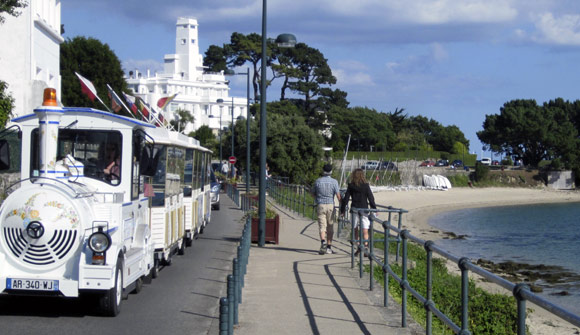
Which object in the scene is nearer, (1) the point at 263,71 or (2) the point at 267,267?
(2) the point at 267,267

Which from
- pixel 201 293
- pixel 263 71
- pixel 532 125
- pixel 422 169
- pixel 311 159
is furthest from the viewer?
pixel 532 125

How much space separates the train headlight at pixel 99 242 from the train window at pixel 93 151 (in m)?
1.51

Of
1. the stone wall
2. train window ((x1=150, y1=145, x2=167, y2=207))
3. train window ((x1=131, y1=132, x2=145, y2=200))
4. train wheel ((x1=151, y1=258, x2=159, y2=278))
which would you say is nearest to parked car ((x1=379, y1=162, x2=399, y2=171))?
the stone wall

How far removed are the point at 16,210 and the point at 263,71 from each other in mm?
10396

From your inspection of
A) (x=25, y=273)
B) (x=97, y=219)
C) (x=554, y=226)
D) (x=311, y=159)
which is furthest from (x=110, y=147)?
(x=554, y=226)

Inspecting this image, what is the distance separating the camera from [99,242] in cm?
926

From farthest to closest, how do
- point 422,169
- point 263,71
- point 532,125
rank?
1. point 532,125
2. point 422,169
3. point 263,71

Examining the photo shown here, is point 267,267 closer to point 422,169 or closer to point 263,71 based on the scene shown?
point 263,71

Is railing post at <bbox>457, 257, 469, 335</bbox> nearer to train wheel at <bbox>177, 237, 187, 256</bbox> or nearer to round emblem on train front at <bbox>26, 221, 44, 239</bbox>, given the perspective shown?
round emblem on train front at <bbox>26, 221, 44, 239</bbox>

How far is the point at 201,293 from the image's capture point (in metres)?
12.2

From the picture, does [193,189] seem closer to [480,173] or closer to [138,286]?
[138,286]

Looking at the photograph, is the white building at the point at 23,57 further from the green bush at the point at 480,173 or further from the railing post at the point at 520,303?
the green bush at the point at 480,173

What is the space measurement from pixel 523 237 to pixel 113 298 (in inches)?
1530

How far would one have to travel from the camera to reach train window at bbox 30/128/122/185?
34.9ft
